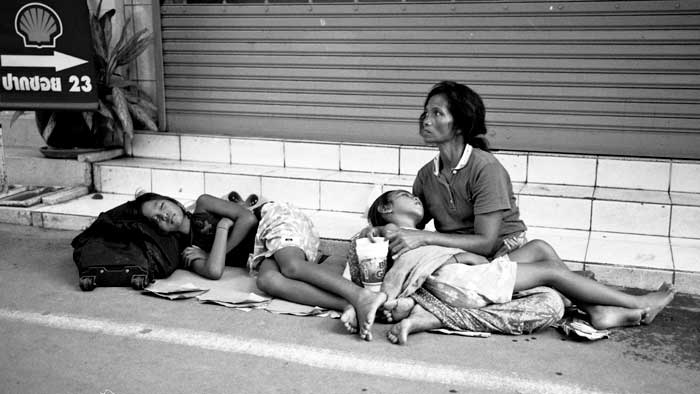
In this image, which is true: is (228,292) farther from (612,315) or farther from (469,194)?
(612,315)

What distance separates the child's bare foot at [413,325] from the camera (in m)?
3.65

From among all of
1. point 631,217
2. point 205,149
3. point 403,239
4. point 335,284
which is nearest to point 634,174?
point 631,217

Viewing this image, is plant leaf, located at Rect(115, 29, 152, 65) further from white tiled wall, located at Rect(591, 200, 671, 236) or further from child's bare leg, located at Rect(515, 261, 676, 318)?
child's bare leg, located at Rect(515, 261, 676, 318)

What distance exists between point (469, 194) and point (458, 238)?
0.28m

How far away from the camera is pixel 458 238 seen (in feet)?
13.1

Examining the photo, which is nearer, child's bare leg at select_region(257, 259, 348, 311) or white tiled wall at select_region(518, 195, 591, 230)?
child's bare leg at select_region(257, 259, 348, 311)

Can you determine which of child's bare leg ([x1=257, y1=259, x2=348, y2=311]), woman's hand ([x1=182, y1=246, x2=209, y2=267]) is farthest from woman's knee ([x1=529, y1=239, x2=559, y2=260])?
woman's hand ([x1=182, y1=246, x2=209, y2=267])

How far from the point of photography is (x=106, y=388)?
125 inches

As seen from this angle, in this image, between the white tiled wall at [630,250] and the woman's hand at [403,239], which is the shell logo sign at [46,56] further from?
the white tiled wall at [630,250]

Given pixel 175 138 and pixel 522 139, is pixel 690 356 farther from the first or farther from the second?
pixel 175 138

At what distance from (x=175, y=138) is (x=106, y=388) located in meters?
3.92

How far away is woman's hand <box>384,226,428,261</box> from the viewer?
3979mm

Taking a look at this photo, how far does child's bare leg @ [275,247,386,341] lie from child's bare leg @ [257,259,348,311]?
0.10ft

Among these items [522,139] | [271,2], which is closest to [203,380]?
[522,139]
